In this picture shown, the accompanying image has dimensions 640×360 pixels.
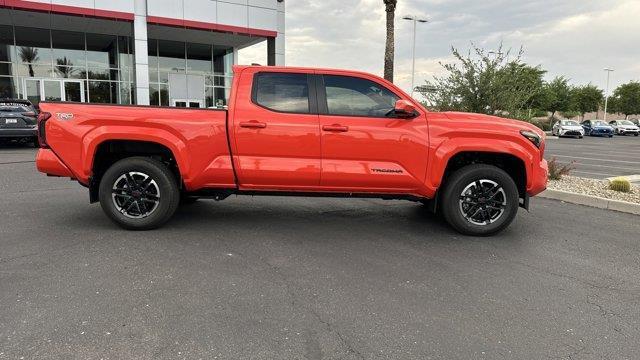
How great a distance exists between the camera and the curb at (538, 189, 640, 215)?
7.27 meters

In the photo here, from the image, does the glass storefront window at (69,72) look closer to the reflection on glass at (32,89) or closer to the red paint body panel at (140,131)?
the reflection on glass at (32,89)

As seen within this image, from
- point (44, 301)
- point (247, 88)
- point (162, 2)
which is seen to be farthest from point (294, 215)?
point (162, 2)

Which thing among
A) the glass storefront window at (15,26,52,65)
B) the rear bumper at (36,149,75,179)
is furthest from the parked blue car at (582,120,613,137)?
the rear bumper at (36,149,75,179)

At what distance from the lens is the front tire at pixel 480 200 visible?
17.8 ft

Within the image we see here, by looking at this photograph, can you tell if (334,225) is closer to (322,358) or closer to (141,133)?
(141,133)

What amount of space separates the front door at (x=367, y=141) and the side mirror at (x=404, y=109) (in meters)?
0.09

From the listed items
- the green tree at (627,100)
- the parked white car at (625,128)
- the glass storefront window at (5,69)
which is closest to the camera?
the glass storefront window at (5,69)

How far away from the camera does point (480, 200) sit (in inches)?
217

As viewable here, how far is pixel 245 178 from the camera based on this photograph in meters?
5.37

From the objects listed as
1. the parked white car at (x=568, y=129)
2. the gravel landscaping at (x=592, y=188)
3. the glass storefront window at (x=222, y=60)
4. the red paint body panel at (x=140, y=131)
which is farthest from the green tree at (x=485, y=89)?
the parked white car at (x=568, y=129)

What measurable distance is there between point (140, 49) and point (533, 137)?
68.7 ft

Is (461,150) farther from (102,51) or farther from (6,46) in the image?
(6,46)

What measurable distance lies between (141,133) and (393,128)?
2880 millimetres

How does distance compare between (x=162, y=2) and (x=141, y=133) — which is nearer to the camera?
(x=141, y=133)
